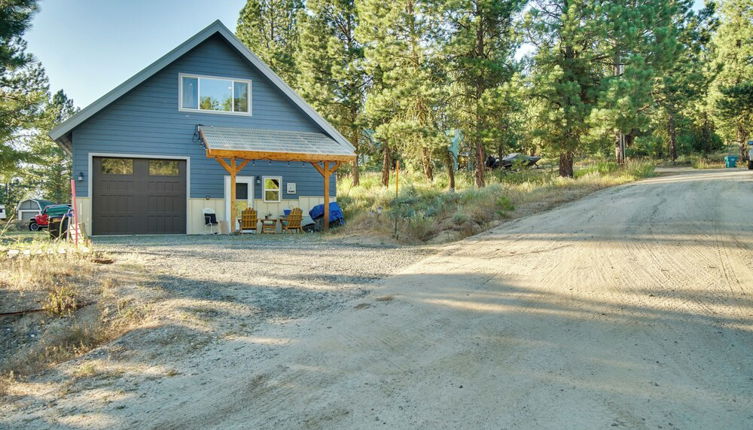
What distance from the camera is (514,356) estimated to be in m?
3.88

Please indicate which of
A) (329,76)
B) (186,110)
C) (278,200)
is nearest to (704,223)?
(278,200)

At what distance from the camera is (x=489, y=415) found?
3006mm

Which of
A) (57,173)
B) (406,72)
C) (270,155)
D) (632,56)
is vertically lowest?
(270,155)

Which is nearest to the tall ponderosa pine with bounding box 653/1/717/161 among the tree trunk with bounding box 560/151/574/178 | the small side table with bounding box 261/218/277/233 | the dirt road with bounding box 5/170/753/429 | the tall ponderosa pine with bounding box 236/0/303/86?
the tree trunk with bounding box 560/151/574/178

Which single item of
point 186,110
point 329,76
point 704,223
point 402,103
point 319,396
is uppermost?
point 329,76

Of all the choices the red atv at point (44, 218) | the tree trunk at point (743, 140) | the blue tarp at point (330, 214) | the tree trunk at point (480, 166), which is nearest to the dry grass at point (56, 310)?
the blue tarp at point (330, 214)

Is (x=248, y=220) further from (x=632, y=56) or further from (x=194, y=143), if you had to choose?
(x=632, y=56)

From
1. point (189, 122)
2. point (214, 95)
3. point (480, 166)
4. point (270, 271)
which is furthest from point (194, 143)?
point (480, 166)

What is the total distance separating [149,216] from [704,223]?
50.8ft

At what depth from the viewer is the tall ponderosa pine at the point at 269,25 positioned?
31078 mm

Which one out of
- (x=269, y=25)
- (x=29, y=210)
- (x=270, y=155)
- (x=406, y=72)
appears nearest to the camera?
(x=270, y=155)

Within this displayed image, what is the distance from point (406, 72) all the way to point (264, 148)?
8.72 metres

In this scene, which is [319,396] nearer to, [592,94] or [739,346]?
[739,346]

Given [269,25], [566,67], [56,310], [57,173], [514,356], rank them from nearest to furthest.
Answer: [514,356], [56,310], [566,67], [269,25], [57,173]
